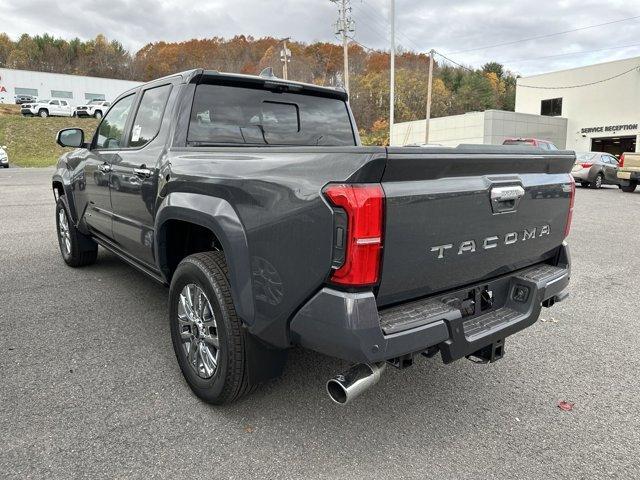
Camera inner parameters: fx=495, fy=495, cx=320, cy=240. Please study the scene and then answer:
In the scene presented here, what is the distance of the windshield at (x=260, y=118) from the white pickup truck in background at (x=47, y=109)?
45.3 metres

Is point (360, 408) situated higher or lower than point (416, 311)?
lower

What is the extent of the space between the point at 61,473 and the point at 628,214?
12285 millimetres

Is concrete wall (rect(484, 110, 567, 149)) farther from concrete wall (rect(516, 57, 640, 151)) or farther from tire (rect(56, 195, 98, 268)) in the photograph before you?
tire (rect(56, 195, 98, 268))

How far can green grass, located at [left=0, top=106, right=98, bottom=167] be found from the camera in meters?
30.4

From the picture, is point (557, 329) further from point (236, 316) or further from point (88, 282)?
point (88, 282)

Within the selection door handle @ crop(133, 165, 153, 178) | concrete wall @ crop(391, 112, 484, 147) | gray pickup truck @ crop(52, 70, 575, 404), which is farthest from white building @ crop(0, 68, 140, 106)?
gray pickup truck @ crop(52, 70, 575, 404)

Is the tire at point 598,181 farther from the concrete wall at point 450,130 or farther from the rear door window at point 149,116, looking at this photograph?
the concrete wall at point 450,130

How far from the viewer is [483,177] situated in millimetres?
2354

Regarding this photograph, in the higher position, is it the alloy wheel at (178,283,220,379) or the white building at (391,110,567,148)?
the white building at (391,110,567,148)

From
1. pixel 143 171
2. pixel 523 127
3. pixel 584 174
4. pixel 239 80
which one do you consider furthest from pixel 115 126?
pixel 523 127

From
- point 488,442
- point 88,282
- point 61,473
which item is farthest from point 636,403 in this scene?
point 88,282

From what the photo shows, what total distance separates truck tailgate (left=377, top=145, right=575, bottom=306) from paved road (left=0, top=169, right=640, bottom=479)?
810 millimetres

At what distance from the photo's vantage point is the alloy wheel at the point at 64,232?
18.1ft

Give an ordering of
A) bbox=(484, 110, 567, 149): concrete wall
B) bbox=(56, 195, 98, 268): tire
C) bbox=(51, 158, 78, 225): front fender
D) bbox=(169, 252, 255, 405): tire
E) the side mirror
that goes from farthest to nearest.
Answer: bbox=(484, 110, 567, 149): concrete wall → bbox=(56, 195, 98, 268): tire → bbox=(51, 158, 78, 225): front fender → the side mirror → bbox=(169, 252, 255, 405): tire
